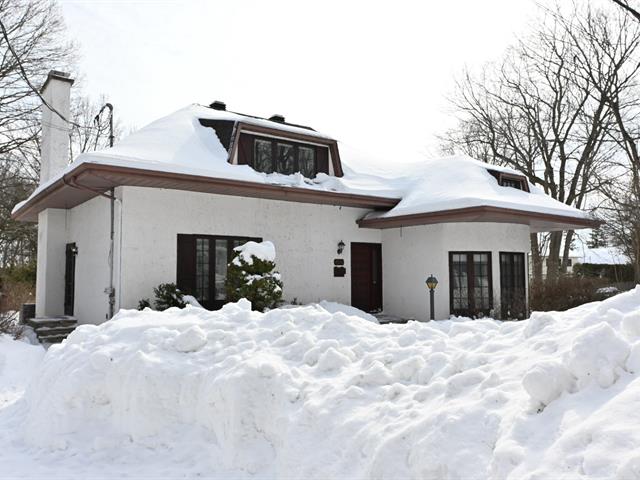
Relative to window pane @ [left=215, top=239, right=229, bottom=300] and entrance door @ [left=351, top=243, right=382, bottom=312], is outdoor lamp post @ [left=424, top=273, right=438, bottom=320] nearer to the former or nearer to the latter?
entrance door @ [left=351, top=243, right=382, bottom=312]

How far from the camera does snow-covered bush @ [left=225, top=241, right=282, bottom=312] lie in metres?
9.76

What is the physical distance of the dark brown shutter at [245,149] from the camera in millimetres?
11855

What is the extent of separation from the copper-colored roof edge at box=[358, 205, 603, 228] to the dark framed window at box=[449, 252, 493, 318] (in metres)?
1.33

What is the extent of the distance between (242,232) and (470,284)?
A: 6.10 metres

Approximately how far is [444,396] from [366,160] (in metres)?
13.1

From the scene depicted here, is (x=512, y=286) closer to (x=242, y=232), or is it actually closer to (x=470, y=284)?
(x=470, y=284)

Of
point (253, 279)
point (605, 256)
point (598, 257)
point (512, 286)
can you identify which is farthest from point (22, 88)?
point (605, 256)

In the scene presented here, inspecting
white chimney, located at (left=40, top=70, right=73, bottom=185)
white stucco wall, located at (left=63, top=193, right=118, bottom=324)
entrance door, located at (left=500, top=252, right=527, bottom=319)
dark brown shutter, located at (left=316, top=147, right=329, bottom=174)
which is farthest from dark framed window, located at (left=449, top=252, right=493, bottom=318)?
white chimney, located at (left=40, top=70, right=73, bottom=185)

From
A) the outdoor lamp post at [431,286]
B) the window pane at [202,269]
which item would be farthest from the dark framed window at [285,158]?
the outdoor lamp post at [431,286]

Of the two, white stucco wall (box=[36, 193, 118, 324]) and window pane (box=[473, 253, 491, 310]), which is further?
window pane (box=[473, 253, 491, 310])

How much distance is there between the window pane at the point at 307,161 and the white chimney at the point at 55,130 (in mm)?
6382

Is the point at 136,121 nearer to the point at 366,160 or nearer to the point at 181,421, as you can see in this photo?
the point at 366,160

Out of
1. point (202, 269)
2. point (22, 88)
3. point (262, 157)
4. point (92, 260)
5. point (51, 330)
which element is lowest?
point (51, 330)

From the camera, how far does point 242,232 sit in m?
11.2
